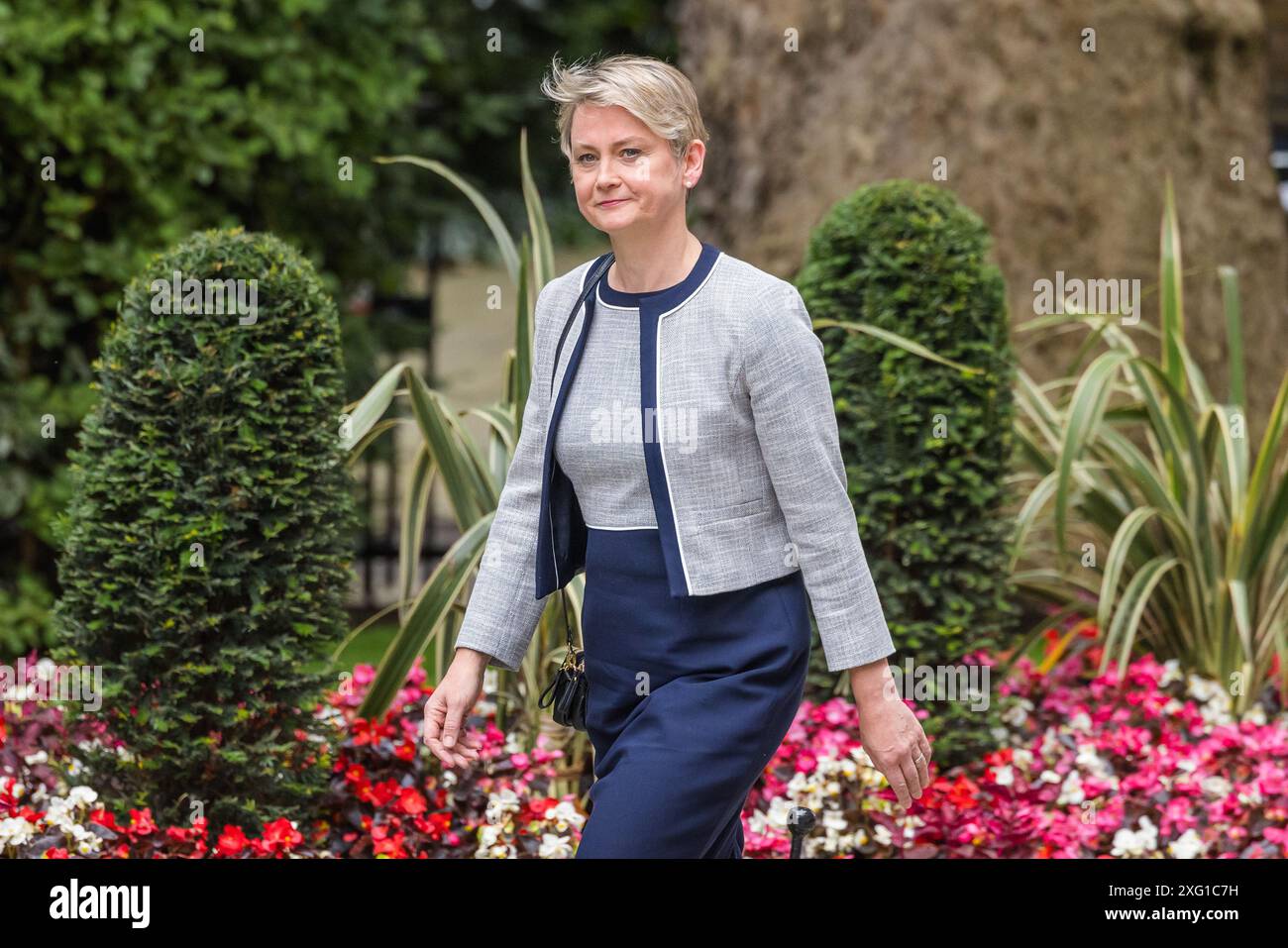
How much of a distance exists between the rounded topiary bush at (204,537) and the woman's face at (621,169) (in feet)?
3.81

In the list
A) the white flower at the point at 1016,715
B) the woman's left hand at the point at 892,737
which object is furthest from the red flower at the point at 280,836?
the white flower at the point at 1016,715

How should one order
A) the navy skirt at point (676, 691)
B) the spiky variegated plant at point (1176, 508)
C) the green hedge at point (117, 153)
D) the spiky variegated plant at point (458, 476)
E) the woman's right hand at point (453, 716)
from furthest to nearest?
1. the green hedge at point (117, 153)
2. the spiky variegated plant at point (1176, 508)
3. the spiky variegated plant at point (458, 476)
4. the woman's right hand at point (453, 716)
5. the navy skirt at point (676, 691)

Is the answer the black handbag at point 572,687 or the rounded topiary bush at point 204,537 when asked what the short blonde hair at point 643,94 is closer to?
the black handbag at point 572,687

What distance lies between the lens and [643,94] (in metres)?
1.89

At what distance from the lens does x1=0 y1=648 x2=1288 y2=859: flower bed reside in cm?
286

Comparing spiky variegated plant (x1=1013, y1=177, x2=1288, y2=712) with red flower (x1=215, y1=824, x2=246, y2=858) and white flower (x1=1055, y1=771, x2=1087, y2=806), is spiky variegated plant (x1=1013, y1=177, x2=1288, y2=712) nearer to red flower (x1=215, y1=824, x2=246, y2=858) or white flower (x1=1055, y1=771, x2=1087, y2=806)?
white flower (x1=1055, y1=771, x2=1087, y2=806)

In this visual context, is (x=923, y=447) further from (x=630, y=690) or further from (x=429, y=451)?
(x=630, y=690)

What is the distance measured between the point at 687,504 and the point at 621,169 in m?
0.46

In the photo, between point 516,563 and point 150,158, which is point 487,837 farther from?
point 150,158

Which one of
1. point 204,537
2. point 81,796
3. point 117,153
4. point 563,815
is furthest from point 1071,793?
point 117,153

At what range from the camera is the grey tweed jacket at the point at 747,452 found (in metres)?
1.90

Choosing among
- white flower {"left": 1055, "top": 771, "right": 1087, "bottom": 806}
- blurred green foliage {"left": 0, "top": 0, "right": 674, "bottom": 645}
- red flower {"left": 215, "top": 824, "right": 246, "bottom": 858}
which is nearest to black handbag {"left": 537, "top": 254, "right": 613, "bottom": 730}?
red flower {"left": 215, "top": 824, "right": 246, "bottom": 858}
